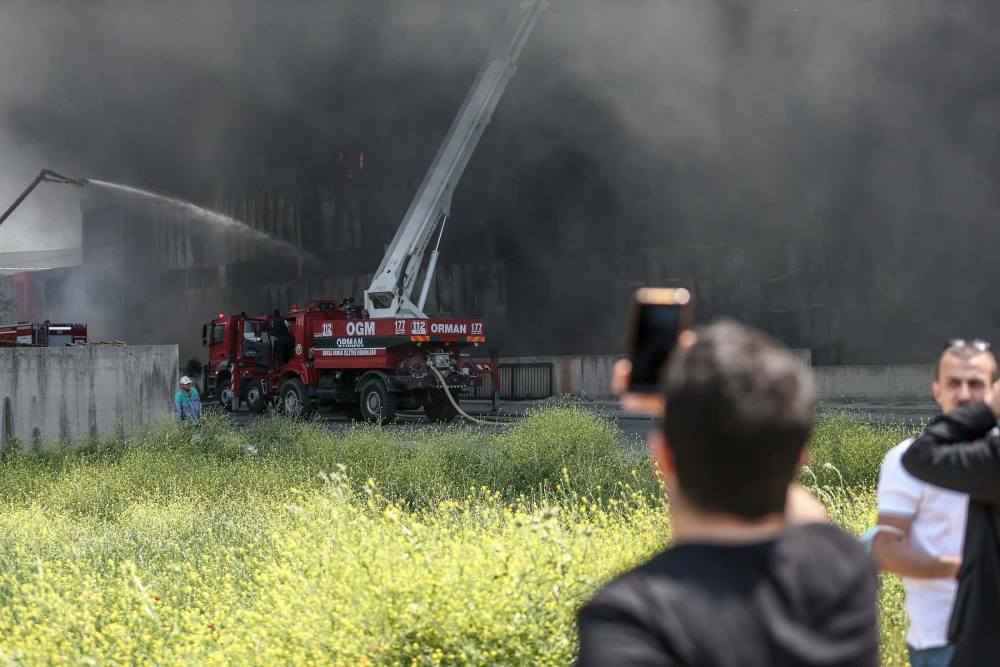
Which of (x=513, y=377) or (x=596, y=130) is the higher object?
(x=596, y=130)

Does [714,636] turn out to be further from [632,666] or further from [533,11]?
[533,11]

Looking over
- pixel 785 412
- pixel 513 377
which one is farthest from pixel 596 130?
pixel 785 412

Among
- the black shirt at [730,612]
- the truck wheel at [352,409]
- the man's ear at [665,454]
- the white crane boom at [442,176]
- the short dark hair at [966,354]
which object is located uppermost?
the white crane boom at [442,176]

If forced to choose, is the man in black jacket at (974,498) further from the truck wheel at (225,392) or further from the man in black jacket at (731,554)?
the truck wheel at (225,392)

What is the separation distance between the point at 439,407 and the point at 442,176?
512 cm

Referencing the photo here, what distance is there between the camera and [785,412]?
115 cm

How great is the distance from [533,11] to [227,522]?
15471mm

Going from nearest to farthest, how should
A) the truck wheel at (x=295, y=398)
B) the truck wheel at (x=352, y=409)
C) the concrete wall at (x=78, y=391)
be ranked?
the concrete wall at (x=78, y=391) → the truck wheel at (x=295, y=398) → the truck wheel at (x=352, y=409)

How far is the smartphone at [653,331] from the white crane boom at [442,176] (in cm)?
1799

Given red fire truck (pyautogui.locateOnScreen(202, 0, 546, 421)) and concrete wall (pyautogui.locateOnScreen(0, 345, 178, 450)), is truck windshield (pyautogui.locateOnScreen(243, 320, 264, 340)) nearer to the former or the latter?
red fire truck (pyautogui.locateOnScreen(202, 0, 546, 421))

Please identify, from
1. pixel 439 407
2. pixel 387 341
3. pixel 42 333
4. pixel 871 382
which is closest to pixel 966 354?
pixel 387 341

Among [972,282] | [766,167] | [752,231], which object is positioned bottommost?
[972,282]

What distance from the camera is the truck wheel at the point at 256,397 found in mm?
19562

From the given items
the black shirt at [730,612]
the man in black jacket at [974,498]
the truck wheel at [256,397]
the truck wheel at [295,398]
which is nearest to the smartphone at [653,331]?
the black shirt at [730,612]
